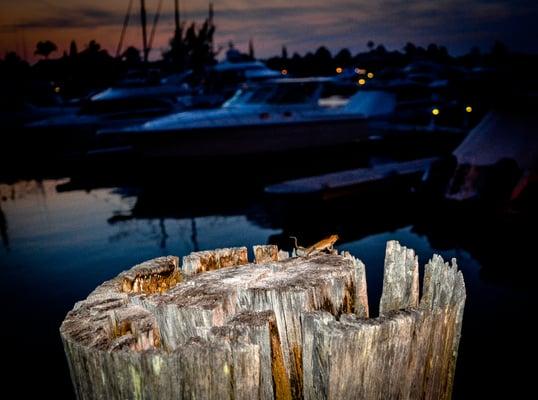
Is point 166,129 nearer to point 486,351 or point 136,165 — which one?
point 136,165

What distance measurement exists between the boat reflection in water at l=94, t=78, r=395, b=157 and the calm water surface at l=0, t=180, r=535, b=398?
8.32 ft

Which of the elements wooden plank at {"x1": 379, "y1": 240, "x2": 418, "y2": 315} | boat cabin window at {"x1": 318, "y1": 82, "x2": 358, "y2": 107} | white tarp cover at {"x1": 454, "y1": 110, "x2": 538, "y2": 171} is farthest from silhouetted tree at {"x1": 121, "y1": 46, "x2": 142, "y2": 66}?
wooden plank at {"x1": 379, "y1": 240, "x2": 418, "y2": 315}

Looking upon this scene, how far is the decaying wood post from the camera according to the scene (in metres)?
1.49

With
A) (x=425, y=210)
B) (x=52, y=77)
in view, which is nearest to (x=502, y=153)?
(x=425, y=210)

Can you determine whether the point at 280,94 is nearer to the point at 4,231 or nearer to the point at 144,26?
the point at 4,231

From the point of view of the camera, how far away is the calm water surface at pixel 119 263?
640 centimetres

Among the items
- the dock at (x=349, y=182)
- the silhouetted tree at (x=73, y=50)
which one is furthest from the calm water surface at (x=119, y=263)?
the silhouetted tree at (x=73, y=50)

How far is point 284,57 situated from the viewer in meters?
138

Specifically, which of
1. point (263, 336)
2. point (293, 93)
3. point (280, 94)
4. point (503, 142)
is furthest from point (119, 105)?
point (263, 336)

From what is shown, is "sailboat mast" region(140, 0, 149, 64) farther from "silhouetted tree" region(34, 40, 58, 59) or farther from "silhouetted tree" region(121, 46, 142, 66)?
"silhouetted tree" region(34, 40, 58, 59)

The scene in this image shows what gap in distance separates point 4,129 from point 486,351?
2549cm

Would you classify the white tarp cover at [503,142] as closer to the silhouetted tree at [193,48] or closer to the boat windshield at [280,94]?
the boat windshield at [280,94]

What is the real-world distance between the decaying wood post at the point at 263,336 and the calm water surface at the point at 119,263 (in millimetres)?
4605

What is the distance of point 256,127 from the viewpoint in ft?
59.3
